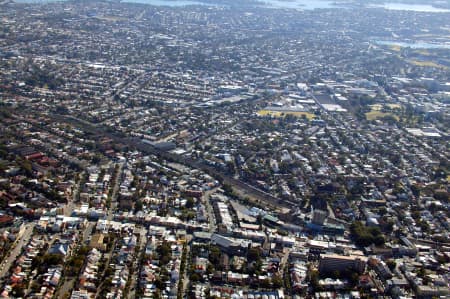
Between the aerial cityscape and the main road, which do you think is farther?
the main road

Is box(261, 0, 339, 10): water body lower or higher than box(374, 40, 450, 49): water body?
higher

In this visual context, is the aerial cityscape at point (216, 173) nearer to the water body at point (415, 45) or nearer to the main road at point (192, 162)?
the main road at point (192, 162)

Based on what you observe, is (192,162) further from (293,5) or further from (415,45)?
(293,5)

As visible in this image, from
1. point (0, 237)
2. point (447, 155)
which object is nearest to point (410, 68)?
point (447, 155)

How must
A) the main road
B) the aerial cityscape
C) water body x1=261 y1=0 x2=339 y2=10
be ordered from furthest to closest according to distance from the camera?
water body x1=261 y1=0 x2=339 y2=10 → the main road → the aerial cityscape

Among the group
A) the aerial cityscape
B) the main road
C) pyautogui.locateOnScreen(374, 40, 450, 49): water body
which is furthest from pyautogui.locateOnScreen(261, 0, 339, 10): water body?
the main road

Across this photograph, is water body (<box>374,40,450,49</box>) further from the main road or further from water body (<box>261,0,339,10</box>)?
the main road

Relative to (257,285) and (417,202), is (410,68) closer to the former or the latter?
(417,202)

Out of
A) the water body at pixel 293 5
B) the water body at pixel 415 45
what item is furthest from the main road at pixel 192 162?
the water body at pixel 293 5

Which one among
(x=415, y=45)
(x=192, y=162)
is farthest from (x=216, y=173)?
(x=415, y=45)
